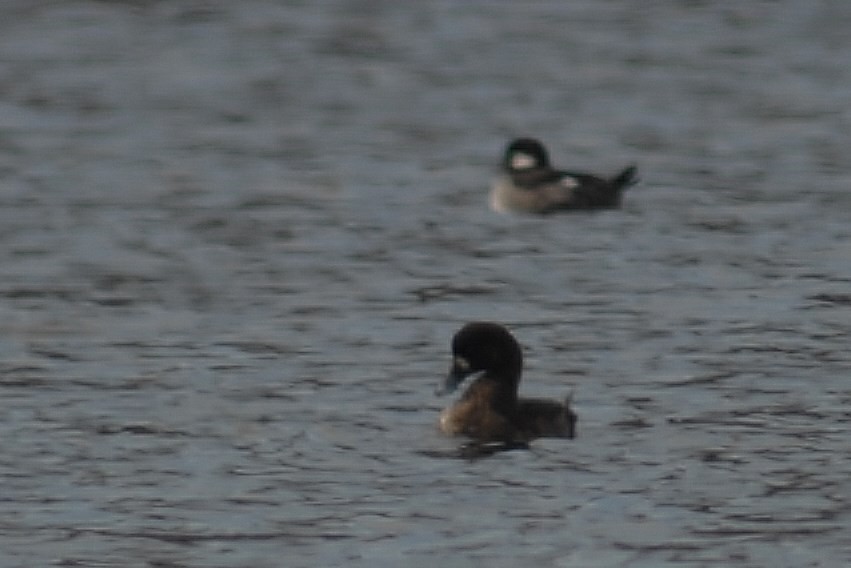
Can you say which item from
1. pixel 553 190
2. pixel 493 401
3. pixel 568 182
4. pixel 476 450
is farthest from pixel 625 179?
pixel 476 450

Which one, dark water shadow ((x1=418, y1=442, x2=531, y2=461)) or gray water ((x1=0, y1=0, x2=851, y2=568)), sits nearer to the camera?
gray water ((x1=0, y1=0, x2=851, y2=568))

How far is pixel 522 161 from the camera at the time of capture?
23922 mm

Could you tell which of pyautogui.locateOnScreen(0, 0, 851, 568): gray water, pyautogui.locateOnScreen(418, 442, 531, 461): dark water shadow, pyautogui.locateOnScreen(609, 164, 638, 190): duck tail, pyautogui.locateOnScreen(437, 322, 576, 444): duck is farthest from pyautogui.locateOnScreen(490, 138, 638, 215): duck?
pyautogui.locateOnScreen(418, 442, 531, 461): dark water shadow

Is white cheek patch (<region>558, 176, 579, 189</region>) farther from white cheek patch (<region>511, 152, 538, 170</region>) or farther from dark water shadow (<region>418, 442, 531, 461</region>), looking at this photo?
dark water shadow (<region>418, 442, 531, 461</region>)

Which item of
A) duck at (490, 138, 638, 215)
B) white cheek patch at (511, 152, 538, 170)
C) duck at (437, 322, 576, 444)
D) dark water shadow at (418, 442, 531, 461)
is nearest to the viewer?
dark water shadow at (418, 442, 531, 461)

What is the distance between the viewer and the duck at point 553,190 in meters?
23.2

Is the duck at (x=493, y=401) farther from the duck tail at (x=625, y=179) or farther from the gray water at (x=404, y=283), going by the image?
the duck tail at (x=625, y=179)

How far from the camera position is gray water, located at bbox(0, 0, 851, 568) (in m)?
12.6

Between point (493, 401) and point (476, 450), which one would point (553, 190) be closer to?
point (493, 401)

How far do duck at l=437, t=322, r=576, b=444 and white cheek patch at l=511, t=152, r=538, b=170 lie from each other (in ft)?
28.7

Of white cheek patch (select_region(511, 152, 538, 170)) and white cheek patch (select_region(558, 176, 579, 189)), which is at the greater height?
white cheek patch (select_region(511, 152, 538, 170))

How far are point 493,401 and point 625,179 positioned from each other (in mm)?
8855

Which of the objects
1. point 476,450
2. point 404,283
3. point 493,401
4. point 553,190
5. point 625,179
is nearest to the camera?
point 476,450

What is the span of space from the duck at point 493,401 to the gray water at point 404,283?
7.2 inches
